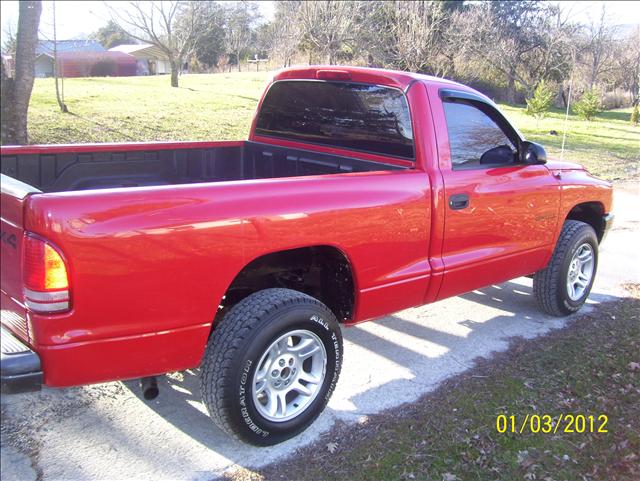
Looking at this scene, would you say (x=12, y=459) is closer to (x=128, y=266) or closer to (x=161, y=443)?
Answer: (x=161, y=443)

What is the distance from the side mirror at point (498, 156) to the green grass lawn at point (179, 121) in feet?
29.6

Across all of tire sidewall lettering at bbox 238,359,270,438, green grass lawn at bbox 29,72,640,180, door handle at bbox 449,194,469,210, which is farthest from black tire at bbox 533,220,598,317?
green grass lawn at bbox 29,72,640,180

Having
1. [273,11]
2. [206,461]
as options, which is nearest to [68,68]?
[273,11]

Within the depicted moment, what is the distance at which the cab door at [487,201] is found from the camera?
3803mm

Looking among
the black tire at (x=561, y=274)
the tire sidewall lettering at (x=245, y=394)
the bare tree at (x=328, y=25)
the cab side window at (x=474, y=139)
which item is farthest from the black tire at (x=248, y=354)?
the bare tree at (x=328, y=25)

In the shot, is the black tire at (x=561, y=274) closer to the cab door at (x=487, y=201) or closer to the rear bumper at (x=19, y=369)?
the cab door at (x=487, y=201)

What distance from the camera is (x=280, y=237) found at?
2.90 meters

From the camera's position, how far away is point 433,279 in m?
3.76

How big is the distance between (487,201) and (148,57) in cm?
2813

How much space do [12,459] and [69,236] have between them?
134cm

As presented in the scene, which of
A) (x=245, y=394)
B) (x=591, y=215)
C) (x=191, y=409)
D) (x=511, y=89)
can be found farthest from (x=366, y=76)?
(x=511, y=89)

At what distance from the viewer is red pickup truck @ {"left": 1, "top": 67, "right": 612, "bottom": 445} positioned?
238cm

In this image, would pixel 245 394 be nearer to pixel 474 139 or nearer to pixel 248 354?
pixel 248 354

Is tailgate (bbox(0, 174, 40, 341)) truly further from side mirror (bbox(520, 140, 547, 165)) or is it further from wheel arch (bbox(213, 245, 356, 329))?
side mirror (bbox(520, 140, 547, 165))
